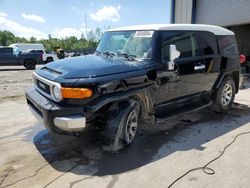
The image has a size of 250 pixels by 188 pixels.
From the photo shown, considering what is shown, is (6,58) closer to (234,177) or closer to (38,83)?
(38,83)

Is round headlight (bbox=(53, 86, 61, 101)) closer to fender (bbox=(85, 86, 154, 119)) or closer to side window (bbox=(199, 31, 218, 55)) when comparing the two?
fender (bbox=(85, 86, 154, 119))

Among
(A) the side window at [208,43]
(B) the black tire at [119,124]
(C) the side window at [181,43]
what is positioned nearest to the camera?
(B) the black tire at [119,124]

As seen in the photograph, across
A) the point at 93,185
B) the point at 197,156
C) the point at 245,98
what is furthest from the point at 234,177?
the point at 245,98

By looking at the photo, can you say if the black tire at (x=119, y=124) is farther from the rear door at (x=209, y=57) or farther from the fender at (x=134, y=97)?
the rear door at (x=209, y=57)

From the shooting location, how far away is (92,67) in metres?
4.07

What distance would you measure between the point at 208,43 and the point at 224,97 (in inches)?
56.7

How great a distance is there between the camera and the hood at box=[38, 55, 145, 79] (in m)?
3.90

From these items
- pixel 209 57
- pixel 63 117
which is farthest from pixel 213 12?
pixel 63 117

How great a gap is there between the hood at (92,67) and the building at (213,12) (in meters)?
10.8

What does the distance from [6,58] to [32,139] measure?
17.0 meters

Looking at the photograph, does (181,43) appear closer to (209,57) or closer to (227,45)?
(209,57)

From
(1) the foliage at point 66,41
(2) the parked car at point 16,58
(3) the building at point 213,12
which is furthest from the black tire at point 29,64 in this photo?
(1) the foliage at point 66,41

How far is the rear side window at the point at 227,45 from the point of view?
6200 mm

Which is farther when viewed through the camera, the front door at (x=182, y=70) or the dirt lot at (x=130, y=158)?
the front door at (x=182, y=70)
